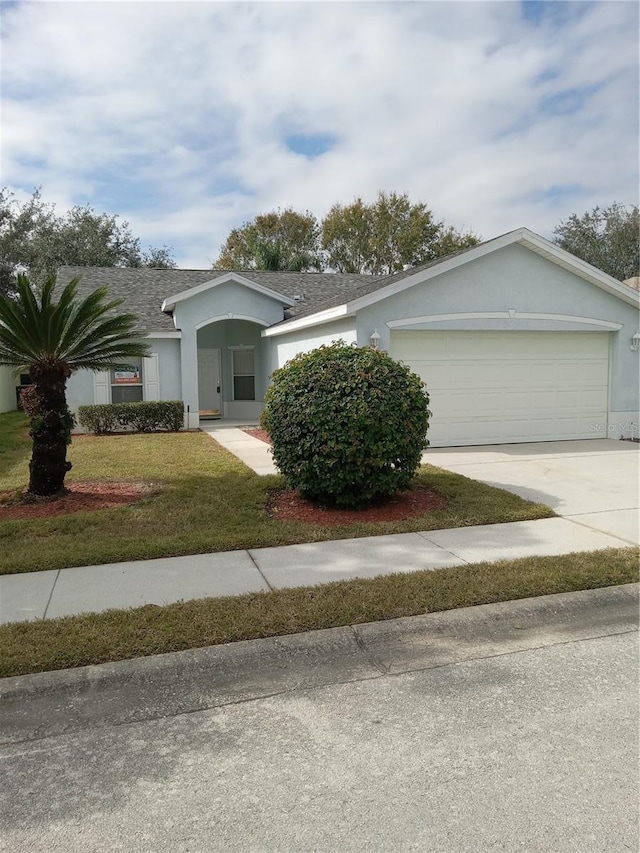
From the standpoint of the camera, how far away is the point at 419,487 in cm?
829

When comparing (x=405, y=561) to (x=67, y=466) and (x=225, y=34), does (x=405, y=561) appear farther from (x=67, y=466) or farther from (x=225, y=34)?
(x=225, y=34)

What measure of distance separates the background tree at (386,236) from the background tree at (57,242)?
525 inches

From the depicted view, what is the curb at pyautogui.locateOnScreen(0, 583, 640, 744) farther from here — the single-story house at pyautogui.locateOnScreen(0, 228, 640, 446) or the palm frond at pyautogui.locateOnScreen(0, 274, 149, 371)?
the single-story house at pyautogui.locateOnScreen(0, 228, 640, 446)

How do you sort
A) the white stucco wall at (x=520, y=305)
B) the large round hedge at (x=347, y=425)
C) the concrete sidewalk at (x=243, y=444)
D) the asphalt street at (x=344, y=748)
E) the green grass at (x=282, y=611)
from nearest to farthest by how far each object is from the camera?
the asphalt street at (x=344, y=748) → the green grass at (x=282, y=611) → the large round hedge at (x=347, y=425) → the concrete sidewalk at (x=243, y=444) → the white stucco wall at (x=520, y=305)

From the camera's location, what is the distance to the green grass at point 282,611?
3.75 metres

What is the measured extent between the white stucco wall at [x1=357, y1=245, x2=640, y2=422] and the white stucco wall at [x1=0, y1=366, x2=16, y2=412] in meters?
15.4

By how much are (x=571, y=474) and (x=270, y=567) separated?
600cm

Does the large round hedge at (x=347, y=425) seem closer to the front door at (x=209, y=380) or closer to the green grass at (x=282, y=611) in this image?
the green grass at (x=282, y=611)

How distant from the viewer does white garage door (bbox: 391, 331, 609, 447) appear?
12.0m

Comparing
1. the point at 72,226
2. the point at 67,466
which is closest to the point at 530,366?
the point at 67,466

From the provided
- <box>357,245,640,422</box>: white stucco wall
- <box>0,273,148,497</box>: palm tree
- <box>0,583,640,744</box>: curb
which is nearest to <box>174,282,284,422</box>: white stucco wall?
<box>357,245,640,422</box>: white stucco wall

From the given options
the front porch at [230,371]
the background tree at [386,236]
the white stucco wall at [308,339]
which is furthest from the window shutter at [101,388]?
the background tree at [386,236]

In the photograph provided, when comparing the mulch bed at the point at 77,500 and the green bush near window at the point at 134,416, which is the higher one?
the green bush near window at the point at 134,416

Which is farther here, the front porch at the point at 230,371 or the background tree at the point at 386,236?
the background tree at the point at 386,236
